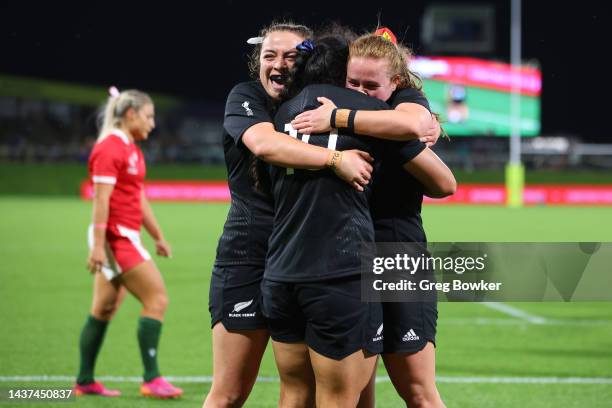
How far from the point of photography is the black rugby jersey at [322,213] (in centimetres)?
334

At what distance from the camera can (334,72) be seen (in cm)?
347

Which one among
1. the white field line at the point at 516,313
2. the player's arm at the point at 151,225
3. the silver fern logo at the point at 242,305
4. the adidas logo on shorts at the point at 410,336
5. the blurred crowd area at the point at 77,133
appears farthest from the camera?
the blurred crowd area at the point at 77,133

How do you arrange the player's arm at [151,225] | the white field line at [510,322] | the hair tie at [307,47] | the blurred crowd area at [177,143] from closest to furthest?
the hair tie at [307,47] → the player's arm at [151,225] → the white field line at [510,322] → the blurred crowd area at [177,143]

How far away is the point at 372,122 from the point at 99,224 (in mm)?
3425

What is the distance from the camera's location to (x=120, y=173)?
6.52 m

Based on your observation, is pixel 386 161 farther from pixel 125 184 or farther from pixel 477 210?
pixel 477 210

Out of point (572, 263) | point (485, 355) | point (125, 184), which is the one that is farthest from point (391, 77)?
point (485, 355)

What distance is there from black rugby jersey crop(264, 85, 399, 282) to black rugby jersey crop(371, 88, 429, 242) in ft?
0.97

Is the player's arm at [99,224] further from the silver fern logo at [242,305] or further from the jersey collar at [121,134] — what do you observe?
the silver fern logo at [242,305]

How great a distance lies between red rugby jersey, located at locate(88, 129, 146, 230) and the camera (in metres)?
6.40

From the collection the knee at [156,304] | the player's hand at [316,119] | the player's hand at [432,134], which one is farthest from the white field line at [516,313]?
the player's hand at [316,119]

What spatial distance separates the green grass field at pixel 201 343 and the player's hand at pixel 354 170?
3.30m

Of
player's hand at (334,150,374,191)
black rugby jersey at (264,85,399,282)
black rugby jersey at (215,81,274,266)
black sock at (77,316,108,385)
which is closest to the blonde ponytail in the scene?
black sock at (77,316,108,385)

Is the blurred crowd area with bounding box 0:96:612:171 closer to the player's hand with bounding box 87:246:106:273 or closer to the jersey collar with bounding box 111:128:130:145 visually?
the jersey collar with bounding box 111:128:130:145
